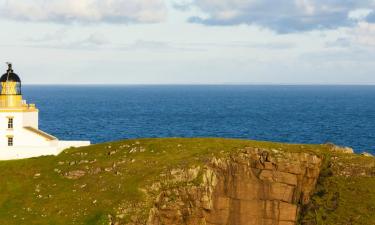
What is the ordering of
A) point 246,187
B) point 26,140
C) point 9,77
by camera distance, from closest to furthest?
point 246,187
point 26,140
point 9,77

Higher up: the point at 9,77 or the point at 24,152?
the point at 9,77

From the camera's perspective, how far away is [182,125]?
486 ft

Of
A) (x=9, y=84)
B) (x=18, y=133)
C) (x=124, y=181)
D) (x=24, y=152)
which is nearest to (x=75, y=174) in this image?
(x=124, y=181)

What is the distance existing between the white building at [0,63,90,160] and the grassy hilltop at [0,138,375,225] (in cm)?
190

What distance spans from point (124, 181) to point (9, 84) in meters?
21.6

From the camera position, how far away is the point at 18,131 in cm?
6309

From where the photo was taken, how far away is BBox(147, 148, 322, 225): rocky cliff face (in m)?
49.9

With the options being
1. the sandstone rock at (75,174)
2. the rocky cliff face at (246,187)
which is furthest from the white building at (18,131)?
the rocky cliff face at (246,187)

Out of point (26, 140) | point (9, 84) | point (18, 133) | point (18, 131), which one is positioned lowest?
point (26, 140)

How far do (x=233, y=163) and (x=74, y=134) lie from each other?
260 feet

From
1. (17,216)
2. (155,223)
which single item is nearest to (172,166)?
(155,223)

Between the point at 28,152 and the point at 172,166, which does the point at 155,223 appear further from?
the point at 28,152

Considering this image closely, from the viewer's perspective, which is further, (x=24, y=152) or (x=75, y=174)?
(x=24, y=152)

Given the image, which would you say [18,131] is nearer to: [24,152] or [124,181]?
[24,152]
